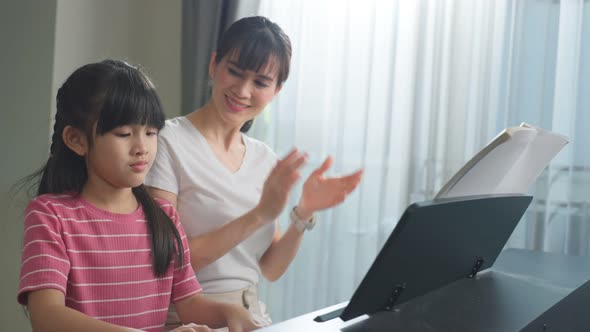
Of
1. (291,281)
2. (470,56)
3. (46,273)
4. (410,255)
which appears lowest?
(291,281)

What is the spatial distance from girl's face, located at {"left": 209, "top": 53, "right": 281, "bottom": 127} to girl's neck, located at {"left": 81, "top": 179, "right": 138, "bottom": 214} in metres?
0.41

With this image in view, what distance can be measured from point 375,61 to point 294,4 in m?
0.52

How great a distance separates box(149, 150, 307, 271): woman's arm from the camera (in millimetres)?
1206

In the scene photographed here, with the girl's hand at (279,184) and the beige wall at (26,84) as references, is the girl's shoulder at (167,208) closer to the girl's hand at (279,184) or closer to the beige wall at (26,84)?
the girl's hand at (279,184)

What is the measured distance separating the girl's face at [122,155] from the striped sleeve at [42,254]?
0.41 feet

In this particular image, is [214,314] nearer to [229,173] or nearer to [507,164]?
[229,173]

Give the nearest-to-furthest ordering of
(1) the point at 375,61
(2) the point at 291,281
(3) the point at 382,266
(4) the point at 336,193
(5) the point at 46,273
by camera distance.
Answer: (3) the point at 382,266 < (5) the point at 46,273 < (4) the point at 336,193 < (1) the point at 375,61 < (2) the point at 291,281

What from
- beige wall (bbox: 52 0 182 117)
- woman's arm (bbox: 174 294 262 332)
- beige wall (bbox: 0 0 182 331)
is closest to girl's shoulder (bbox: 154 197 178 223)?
woman's arm (bbox: 174 294 262 332)

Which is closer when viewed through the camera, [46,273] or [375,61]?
[46,273]

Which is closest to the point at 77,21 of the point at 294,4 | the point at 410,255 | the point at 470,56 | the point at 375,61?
the point at 294,4

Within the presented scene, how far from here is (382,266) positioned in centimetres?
85

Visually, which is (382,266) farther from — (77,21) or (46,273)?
(77,21)

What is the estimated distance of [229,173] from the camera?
1.59m

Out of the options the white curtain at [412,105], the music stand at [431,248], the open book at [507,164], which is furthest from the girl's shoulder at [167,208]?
the white curtain at [412,105]
